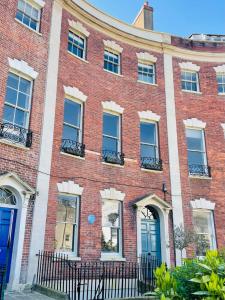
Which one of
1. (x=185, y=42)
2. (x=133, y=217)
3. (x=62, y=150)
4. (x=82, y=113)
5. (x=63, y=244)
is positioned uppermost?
(x=185, y=42)

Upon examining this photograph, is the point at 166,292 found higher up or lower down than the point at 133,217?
lower down

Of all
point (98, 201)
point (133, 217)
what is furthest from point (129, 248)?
point (98, 201)

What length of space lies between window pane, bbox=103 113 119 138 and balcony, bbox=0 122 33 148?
3899mm

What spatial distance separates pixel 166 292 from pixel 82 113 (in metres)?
10.2

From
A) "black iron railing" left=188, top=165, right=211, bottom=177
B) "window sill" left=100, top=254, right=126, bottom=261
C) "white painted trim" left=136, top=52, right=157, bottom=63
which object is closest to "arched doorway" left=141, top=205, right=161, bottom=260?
"window sill" left=100, top=254, right=126, bottom=261

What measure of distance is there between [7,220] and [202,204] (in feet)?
28.6

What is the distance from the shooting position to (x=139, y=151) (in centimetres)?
1430

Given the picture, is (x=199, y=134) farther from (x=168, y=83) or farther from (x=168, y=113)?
(x=168, y=83)

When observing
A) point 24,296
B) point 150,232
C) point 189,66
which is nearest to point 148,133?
point 150,232

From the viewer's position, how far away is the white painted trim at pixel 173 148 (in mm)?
14000

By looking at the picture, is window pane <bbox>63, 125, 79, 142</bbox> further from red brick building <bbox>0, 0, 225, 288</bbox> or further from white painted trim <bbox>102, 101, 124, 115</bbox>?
white painted trim <bbox>102, 101, 124, 115</bbox>

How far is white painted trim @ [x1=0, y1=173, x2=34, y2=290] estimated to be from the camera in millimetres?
9570

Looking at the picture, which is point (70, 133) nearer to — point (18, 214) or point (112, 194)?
point (112, 194)

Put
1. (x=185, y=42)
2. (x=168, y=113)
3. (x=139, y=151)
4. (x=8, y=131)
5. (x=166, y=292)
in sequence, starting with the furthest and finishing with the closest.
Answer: (x=185, y=42)
(x=168, y=113)
(x=139, y=151)
(x=8, y=131)
(x=166, y=292)
